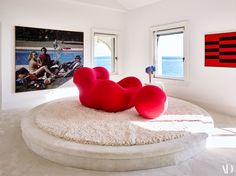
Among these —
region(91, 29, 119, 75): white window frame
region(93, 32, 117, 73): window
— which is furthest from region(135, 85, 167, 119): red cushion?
region(93, 32, 117, 73): window

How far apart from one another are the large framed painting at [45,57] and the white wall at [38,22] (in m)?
0.13

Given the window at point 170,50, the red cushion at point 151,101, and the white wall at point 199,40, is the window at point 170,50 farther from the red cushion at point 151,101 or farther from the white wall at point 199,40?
the red cushion at point 151,101

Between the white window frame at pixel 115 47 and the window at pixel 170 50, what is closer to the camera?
the window at pixel 170 50

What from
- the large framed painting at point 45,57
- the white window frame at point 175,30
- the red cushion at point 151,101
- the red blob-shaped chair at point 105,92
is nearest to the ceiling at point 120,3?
the white window frame at point 175,30

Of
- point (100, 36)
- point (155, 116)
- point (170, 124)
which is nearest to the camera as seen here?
point (170, 124)

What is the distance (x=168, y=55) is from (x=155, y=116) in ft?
9.92

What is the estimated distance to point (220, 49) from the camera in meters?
4.39

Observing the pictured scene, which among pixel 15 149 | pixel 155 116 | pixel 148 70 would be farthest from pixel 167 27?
pixel 15 149

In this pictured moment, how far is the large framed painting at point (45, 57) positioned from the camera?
16.5 ft

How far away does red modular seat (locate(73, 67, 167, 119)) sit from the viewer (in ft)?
10.5

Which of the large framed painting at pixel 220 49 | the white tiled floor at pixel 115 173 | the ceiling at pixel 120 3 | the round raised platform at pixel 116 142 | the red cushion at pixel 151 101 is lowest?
the white tiled floor at pixel 115 173

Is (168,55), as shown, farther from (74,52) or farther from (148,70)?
(74,52)

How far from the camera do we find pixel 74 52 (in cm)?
592

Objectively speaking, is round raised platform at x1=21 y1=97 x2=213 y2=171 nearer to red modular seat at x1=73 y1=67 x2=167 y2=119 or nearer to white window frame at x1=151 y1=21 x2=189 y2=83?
red modular seat at x1=73 y1=67 x2=167 y2=119
